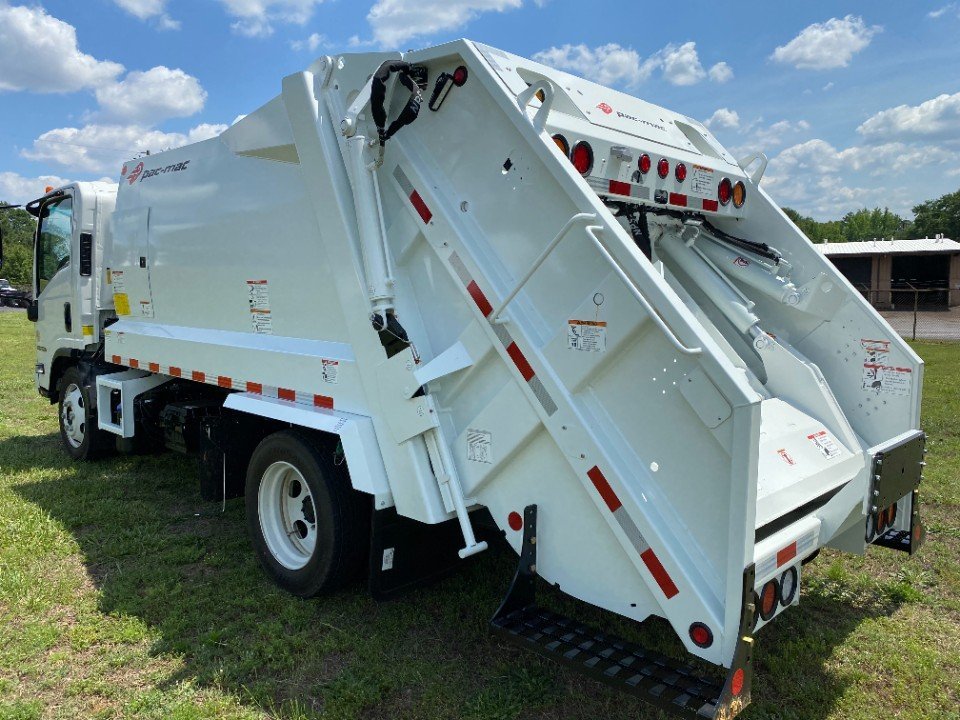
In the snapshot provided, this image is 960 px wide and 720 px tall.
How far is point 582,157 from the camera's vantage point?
359 cm

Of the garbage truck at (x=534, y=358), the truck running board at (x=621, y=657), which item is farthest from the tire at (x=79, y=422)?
the truck running board at (x=621, y=657)

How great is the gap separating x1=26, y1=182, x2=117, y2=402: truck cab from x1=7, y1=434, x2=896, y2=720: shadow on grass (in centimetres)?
236

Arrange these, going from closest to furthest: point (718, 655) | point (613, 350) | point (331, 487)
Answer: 1. point (718, 655)
2. point (613, 350)
3. point (331, 487)

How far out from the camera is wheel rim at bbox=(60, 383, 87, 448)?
7.09m

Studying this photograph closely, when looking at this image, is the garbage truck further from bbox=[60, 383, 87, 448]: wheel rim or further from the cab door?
bbox=[60, 383, 87, 448]: wheel rim

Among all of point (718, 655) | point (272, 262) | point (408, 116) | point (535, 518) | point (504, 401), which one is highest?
point (408, 116)

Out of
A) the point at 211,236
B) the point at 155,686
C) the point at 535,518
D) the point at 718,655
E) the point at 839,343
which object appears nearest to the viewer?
the point at 718,655

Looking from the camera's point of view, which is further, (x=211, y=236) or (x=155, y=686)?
(x=211, y=236)

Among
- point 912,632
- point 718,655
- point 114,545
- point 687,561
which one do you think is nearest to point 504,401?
point 687,561

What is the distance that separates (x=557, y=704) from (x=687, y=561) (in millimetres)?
1038

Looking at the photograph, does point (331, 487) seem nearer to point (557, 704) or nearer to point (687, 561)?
point (557, 704)

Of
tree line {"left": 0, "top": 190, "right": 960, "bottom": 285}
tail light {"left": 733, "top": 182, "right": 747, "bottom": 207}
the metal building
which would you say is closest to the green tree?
tree line {"left": 0, "top": 190, "right": 960, "bottom": 285}

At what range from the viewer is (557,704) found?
10.5 feet

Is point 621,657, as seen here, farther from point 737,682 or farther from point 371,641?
point 371,641
